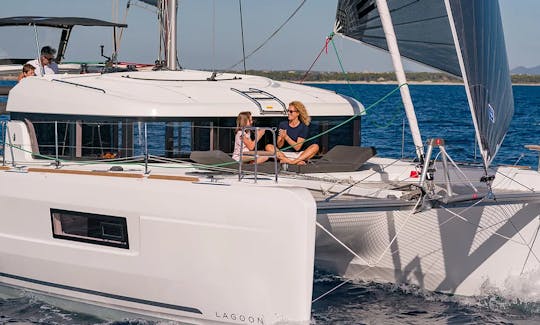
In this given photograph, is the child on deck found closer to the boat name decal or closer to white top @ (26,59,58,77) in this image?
white top @ (26,59,58,77)

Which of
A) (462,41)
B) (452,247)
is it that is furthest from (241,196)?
(452,247)

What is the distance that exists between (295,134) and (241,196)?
2.11 m

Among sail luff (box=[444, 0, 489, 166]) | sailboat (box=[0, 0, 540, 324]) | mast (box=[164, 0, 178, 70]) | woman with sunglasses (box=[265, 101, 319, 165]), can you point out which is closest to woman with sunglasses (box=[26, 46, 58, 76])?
sailboat (box=[0, 0, 540, 324])

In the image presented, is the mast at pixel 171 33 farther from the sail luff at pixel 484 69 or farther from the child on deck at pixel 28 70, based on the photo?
the sail luff at pixel 484 69

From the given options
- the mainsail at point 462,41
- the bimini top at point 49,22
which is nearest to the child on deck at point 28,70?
the bimini top at point 49,22

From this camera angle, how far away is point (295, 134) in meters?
10.1

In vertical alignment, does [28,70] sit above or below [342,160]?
above

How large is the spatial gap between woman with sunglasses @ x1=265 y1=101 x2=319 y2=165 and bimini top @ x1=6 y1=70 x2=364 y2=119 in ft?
0.95

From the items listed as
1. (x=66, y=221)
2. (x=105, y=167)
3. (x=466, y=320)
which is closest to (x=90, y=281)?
(x=66, y=221)

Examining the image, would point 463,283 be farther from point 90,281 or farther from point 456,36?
point 90,281

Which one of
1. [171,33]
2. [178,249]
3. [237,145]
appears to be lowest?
[178,249]

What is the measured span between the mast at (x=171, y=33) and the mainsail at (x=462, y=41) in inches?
83.3

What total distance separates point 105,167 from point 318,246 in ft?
8.46

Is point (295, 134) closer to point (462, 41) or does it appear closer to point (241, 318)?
point (462, 41)
